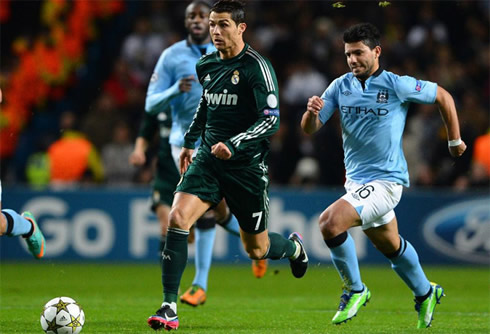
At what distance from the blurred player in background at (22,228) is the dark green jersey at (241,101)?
172 cm

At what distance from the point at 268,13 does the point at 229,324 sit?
10192 millimetres

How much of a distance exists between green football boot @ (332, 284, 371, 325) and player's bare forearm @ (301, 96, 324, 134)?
4.06ft

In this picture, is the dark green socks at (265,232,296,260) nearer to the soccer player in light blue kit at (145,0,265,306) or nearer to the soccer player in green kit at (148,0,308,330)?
the soccer player in green kit at (148,0,308,330)

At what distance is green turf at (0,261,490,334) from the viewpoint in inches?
269

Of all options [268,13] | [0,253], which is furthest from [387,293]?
[268,13]

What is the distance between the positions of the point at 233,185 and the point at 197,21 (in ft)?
7.20

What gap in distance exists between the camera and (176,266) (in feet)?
20.8

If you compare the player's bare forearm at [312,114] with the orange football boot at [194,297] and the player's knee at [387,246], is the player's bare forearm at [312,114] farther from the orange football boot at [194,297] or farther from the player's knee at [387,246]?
the orange football boot at [194,297]

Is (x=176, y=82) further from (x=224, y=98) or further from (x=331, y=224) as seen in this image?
(x=331, y=224)

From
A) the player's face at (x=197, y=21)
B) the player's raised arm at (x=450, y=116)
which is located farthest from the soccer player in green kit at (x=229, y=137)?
the player's face at (x=197, y=21)

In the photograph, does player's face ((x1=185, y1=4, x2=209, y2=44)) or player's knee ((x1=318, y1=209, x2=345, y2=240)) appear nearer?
player's knee ((x1=318, y1=209, x2=345, y2=240))

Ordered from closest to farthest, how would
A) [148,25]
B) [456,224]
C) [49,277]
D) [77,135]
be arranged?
[49,277] → [456,224] → [77,135] → [148,25]

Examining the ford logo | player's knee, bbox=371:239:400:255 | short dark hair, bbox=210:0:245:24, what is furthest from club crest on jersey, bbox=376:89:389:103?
the ford logo

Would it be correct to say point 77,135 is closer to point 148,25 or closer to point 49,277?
point 148,25
